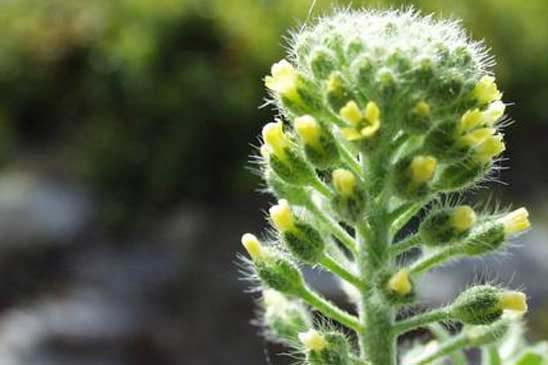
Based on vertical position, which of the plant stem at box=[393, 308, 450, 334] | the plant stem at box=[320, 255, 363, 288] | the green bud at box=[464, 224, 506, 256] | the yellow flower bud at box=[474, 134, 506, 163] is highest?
the yellow flower bud at box=[474, 134, 506, 163]

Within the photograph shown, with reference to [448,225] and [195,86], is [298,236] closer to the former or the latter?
[448,225]

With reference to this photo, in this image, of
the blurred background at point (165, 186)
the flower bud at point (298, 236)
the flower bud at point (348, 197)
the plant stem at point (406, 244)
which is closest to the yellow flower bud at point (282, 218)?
the flower bud at point (298, 236)

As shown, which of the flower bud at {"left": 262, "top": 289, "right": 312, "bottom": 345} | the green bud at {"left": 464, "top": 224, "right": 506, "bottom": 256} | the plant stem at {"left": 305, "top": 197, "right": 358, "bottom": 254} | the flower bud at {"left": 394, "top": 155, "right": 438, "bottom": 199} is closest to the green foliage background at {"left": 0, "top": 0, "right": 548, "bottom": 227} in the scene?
the flower bud at {"left": 262, "top": 289, "right": 312, "bottom": 345}

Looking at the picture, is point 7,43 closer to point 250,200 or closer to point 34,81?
point 34,81

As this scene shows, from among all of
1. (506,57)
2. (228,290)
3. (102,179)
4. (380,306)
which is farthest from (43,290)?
(380,306)

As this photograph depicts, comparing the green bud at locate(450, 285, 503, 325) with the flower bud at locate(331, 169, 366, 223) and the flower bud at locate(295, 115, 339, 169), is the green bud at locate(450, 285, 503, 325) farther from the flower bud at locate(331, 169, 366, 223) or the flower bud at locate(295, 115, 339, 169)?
the flower bud at locate(295, 115, 339, 169)

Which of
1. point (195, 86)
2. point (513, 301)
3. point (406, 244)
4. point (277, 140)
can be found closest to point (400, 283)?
point (406, 244)

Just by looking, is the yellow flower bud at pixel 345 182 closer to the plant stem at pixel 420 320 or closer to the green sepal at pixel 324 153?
the green sepal at pixel 324 153
